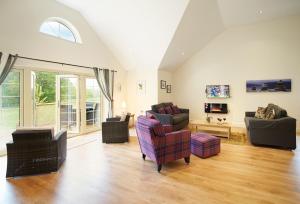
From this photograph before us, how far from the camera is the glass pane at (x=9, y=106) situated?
14.0 feet

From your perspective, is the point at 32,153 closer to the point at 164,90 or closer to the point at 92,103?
the point at 92,103

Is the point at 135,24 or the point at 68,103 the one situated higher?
the point at 135,24

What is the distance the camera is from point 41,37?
190 inches

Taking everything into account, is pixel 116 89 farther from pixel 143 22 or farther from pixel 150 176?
pixel 150 176

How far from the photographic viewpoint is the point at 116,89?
24.1ft

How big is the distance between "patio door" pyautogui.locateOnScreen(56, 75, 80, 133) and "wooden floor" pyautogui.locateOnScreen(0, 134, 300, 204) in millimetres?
1911

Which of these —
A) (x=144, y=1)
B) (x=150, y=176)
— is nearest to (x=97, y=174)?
(x=150, y=176)

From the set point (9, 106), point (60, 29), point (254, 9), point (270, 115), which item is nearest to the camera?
point (9, 106)

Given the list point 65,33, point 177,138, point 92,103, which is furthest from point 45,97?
point 177,138

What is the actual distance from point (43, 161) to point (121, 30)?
177 inches

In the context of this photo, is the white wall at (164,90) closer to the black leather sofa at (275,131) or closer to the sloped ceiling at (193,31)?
the sloped ceiling at (193,31)

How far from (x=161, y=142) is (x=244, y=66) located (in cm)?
540

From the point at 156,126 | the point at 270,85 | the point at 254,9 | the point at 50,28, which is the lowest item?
the point at 156,126

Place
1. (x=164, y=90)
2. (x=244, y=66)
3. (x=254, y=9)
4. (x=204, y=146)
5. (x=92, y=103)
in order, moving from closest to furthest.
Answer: (x=204, y=146), (x=254, y=9), (x=92, y=103), (x=244, y=66), (x=164, y=90)
